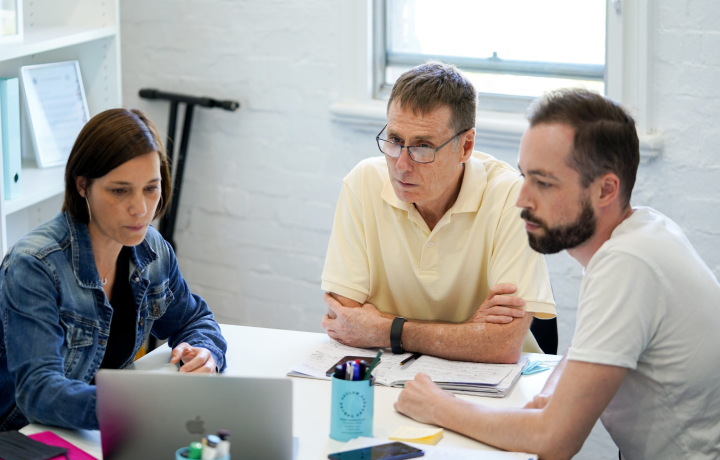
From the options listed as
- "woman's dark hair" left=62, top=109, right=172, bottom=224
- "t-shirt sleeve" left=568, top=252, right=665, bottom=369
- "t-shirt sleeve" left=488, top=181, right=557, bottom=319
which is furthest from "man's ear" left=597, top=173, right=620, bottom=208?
"woman's dark hair" left=62, top=109, right=172, bottom=224

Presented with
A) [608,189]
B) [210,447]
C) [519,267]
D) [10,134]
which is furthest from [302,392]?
[10,134]

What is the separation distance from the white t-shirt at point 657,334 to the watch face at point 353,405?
1.16 feet

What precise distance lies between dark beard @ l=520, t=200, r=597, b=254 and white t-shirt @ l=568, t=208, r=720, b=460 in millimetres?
49

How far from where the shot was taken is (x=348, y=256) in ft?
6.15

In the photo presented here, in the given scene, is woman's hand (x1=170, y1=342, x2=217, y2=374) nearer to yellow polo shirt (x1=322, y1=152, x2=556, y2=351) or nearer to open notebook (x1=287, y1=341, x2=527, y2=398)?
open notebook (x1=287, y1=341, x2=527, y2=398)

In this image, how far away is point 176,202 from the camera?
9.99ft

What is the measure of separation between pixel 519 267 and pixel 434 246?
0.22m

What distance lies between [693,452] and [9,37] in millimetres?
1849

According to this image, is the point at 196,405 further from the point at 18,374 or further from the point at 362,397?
the point at 18,374

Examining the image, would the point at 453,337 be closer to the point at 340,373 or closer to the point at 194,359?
the point at 340,373

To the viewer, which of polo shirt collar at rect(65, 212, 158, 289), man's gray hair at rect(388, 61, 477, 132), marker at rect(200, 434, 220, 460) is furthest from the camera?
man's gray hair at rect(388, 61, 477, 132)

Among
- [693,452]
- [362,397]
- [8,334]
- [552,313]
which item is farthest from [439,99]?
[8,334]

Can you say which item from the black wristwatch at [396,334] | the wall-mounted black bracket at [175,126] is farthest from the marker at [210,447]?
the wall-mounted black bracket at [175,126]

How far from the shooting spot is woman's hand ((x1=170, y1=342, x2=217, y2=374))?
1.52 metres
